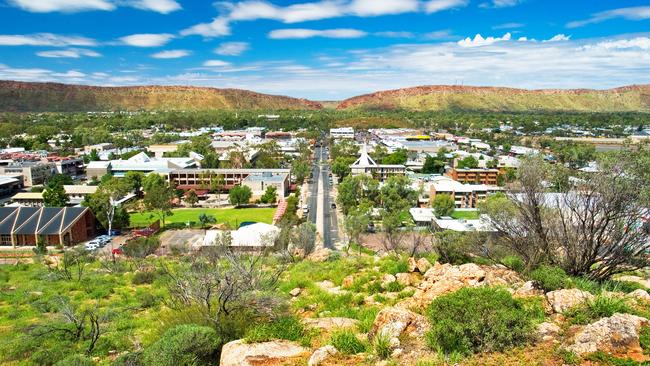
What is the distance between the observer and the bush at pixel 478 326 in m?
7.42

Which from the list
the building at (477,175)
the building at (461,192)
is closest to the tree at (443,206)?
the building at (461,192)

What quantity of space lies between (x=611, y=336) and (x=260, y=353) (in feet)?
19.1

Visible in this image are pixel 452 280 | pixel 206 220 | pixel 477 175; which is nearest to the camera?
pixel 452 280

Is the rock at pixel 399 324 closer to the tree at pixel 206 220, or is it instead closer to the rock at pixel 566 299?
the rock at pixel 566 299

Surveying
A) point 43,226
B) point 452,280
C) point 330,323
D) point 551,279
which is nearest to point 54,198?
point 43,226

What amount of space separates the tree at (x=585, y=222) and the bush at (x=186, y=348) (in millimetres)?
9745

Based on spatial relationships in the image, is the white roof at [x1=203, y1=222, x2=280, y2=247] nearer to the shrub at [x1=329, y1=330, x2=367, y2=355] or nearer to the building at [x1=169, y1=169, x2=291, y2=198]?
the shrub at [x1=329, y1=330, x2=367, y2=355]

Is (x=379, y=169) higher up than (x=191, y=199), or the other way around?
(x=379, y=169)

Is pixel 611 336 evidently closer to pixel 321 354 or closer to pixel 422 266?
pixel 321 354

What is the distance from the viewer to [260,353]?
768 centimetres

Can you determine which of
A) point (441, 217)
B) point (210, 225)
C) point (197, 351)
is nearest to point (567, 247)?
point (197, 351)

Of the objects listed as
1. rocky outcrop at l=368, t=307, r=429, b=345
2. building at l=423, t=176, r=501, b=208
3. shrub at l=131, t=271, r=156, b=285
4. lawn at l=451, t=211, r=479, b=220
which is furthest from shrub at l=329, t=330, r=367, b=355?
building at l=423, t=176, r=501, b=208

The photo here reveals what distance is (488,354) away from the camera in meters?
7.30

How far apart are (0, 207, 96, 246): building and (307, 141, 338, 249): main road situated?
70.3 feet
